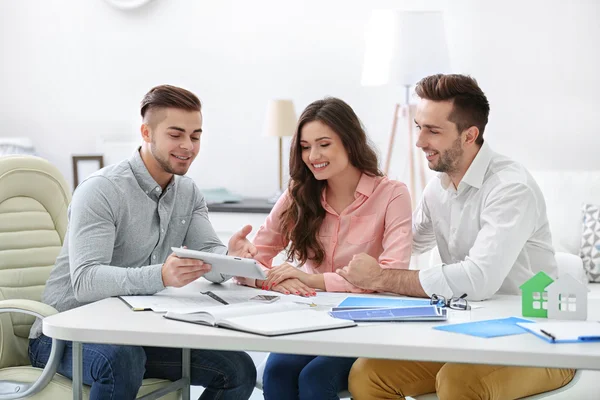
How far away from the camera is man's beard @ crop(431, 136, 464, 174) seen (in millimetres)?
→ 2324

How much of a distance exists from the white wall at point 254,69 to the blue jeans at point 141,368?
7.88ft

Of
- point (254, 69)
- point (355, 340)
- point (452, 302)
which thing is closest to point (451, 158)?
point (452, 302)

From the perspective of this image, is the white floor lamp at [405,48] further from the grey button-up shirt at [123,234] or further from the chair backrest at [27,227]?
→ the chair backrest at [27,227]

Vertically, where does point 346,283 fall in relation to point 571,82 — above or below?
below

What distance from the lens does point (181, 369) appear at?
225cm

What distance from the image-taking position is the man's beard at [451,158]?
7.63ft

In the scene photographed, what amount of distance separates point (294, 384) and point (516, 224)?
0.70m

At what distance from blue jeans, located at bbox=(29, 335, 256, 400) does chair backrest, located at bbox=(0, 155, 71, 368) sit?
0.25 metres

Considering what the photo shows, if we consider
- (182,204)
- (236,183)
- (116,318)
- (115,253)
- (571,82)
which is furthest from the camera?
(236,183)

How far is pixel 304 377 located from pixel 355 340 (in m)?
0.49

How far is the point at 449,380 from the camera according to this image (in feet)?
6.19

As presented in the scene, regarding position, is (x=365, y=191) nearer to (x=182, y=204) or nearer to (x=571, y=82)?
(x=182, y=204)

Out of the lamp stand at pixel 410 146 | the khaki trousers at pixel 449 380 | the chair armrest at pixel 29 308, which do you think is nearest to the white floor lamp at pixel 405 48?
the lamp stand at pixel 410 146

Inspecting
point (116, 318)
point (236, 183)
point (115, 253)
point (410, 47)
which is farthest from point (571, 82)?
point (116, 318)
